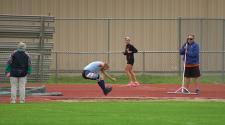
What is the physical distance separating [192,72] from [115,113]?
23.3 ft

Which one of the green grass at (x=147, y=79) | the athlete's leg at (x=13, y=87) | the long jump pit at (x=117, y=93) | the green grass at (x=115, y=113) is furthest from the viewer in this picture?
the green grass at (x=147, y=79)

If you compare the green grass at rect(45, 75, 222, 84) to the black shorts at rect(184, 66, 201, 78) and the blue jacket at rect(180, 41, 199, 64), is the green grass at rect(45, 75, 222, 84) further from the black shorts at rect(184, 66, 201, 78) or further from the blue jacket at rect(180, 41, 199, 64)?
the blue jacket at rect(180, 41, 199, 64)

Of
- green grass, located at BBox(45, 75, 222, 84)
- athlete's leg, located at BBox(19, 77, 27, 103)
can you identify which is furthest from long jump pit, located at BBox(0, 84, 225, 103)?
green grass, located at BBox(45, 75, 222, 84)

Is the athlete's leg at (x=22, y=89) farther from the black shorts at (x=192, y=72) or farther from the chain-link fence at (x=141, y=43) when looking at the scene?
the chain-link fence at (x=141, y=43)

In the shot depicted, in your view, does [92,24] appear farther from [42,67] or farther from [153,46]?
[42,67]

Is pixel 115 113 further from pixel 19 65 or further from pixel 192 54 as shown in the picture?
pixel 192 54

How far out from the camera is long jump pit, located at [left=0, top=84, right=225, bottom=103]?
21.9m

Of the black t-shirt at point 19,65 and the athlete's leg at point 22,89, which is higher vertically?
the black t-shirt at point 19,65

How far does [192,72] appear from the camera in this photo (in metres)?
23.2

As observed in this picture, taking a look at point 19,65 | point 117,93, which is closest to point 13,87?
point 19,65

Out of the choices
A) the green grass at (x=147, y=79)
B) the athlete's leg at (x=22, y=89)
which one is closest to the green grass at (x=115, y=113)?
the athlete's leg at (x=22, y=89)

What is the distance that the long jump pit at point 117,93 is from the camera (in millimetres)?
21906

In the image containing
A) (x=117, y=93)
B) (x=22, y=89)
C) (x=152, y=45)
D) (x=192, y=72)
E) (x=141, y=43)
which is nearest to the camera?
(x=22, y=89)

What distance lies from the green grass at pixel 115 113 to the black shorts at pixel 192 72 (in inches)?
117
